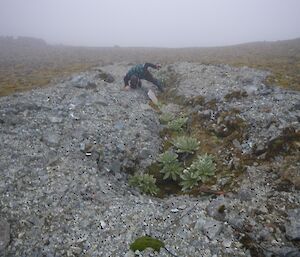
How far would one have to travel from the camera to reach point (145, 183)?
1453cm

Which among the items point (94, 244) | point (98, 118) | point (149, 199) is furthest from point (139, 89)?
point (94, 244)

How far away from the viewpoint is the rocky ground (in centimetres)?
1079

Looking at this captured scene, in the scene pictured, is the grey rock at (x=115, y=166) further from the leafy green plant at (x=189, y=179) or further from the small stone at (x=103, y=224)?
the small stone at (x=103, y=224)

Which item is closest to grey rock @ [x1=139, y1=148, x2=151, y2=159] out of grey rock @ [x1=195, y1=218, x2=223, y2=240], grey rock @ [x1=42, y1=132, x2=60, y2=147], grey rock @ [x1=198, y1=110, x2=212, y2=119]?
grey rock @ [x1=42, y1=132, x2=60, y2=147]

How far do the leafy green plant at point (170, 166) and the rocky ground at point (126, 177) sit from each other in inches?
39.0

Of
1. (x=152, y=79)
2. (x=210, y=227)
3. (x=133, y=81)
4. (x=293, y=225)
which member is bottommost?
(x=210, y=227)

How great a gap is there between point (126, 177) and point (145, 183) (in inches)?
48.5

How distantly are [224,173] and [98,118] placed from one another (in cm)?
907

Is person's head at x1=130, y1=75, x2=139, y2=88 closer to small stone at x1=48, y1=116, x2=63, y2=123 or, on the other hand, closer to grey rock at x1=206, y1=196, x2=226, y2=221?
small stone at x1=48, y1=116, x2=63, y2=123

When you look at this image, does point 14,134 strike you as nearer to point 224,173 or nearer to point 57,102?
point 57,102

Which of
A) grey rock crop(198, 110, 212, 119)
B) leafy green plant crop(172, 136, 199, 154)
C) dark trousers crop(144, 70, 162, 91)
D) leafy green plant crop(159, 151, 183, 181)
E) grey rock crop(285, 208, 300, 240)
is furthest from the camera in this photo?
dark trousers crop(144, 70, 162, 91)

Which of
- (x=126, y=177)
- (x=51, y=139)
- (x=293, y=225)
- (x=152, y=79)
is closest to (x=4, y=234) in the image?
(x=126, y=177)

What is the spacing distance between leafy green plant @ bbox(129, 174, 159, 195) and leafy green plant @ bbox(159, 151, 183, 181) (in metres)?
0.86

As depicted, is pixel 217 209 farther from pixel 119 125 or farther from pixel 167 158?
pixel 119 125
